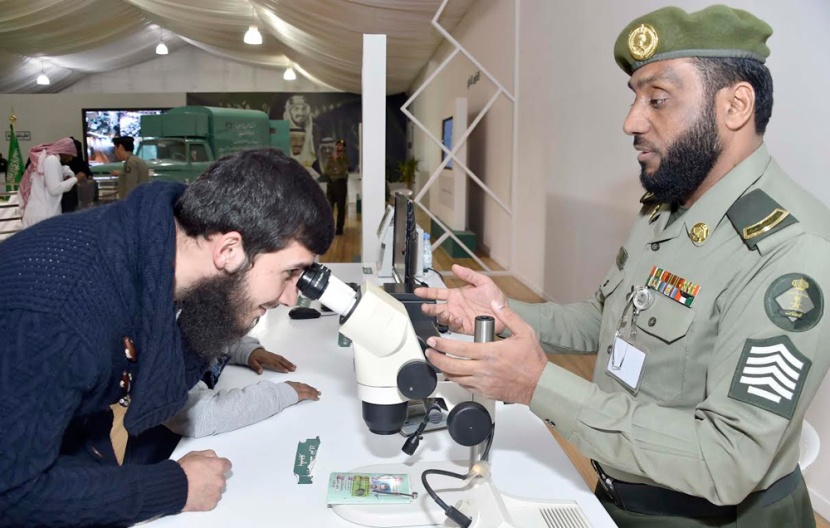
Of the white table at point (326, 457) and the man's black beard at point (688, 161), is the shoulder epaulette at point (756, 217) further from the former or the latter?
the white table at point (326, 457)

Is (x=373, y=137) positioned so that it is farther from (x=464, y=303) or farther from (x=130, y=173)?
(x=130, y=173)

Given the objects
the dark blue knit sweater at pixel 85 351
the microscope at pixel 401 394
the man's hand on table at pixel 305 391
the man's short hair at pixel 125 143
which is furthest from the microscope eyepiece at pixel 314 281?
the man's short hair at pixel 125 143

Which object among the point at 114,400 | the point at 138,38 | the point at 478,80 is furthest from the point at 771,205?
the point at 138,38

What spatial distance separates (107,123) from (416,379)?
1464 centimetres

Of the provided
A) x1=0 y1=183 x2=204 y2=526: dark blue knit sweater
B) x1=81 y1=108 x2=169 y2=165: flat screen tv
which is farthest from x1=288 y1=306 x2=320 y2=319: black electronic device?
x1=81 y1=108 x2=169 y2=165: flat screen tv

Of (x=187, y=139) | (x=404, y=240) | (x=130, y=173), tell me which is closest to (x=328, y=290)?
(x=404, y=240)

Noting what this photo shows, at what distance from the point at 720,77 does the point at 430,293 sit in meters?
0.75

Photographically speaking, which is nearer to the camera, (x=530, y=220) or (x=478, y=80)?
(x=530, y=220)

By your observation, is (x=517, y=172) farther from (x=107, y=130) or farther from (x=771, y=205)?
(x=107, y=130)

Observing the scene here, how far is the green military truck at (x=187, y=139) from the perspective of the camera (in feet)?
30.8

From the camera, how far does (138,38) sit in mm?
12562

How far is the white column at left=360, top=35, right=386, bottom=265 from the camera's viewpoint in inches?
148

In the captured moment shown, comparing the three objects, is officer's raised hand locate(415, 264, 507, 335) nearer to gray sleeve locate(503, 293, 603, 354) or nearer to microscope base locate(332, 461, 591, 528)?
gray sleeve locate(503, 293, 603, 354)

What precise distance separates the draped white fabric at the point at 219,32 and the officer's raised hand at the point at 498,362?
20.5 ft
